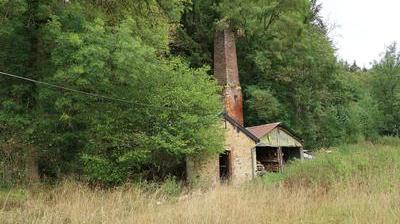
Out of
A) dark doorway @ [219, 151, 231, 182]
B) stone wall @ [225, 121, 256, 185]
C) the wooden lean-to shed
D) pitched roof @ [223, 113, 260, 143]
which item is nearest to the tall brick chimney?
the wooden lean-to shed

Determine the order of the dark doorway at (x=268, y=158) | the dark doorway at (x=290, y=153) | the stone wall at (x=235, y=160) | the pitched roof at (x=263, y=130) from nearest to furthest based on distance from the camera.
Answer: the stone wall at (x=235, y=160), the pitched roof at (x=263, y=130), the dark doorway at (x=268, y=158), the dark doorway at (x=290, y=153)

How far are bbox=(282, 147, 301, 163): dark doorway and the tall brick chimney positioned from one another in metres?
3.61

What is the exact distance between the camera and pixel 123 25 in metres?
15.8

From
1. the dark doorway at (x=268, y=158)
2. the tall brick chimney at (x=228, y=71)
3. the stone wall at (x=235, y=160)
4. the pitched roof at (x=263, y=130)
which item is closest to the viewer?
the stone wall at (x=235, y=160)

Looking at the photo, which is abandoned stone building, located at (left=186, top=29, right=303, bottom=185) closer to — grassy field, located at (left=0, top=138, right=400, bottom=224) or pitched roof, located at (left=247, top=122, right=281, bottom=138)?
pitched roof, located at (left=247, top=122, right=281, bottom=138)

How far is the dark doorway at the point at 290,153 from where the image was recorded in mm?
28438

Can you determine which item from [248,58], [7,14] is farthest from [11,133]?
[248,58]

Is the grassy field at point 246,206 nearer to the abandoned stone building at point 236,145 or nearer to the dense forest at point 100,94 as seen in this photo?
the dense forest at point 100,94

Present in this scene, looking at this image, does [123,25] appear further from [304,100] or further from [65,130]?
[304,100]

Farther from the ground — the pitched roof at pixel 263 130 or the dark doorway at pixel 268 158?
the pitched roof at pixel 263 130

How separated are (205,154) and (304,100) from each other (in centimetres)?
1559

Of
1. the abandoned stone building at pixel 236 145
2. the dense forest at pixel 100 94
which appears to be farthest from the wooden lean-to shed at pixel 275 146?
the dense forest at pixel 100 94

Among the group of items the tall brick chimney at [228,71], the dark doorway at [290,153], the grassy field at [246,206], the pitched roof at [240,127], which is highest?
the tall brick chimney at [228,71]

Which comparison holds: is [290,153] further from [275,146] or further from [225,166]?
[225,166]
